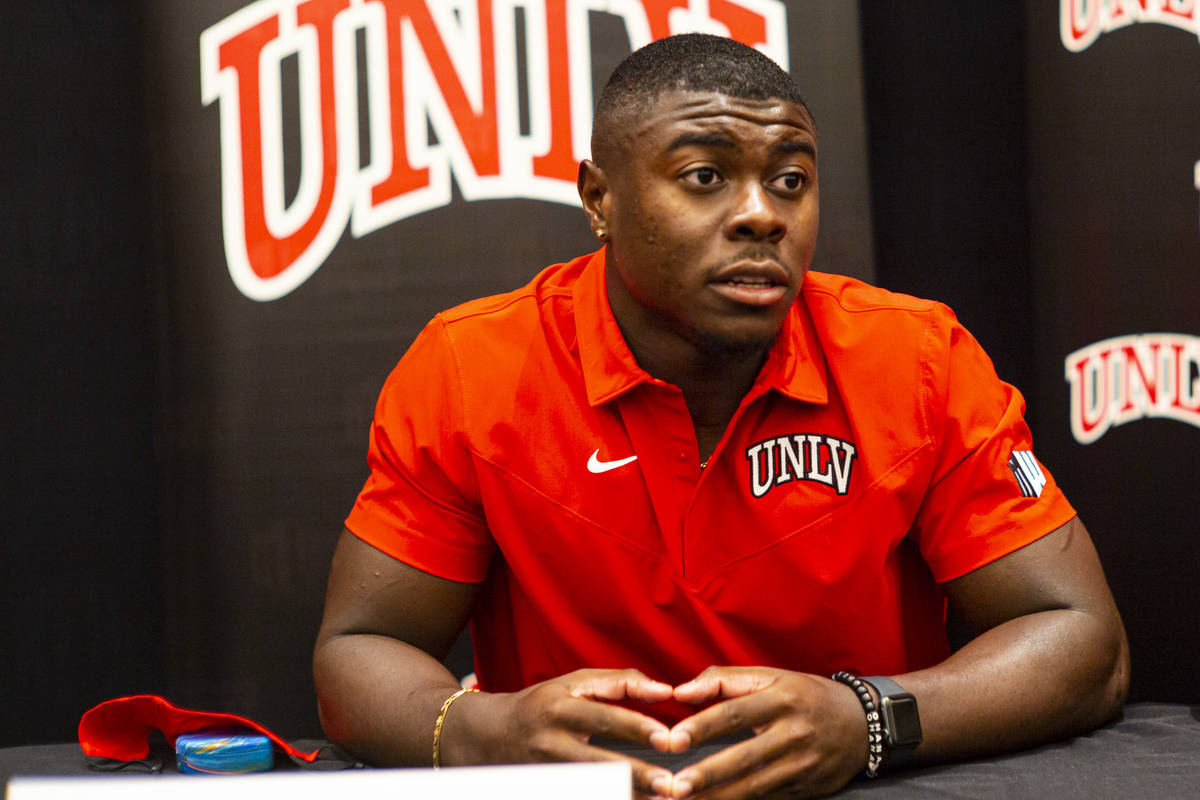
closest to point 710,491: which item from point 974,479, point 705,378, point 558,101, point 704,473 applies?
point 704,473

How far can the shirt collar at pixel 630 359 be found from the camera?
134 centimetres

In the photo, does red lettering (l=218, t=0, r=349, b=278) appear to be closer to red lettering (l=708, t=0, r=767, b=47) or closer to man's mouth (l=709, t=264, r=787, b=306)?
red lettering (l=708, t=0, r=767, b=47)

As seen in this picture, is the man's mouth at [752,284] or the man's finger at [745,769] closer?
the man's finger at [745,769]

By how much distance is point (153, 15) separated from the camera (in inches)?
67.8

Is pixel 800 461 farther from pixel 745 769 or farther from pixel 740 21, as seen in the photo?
pixel 740 21

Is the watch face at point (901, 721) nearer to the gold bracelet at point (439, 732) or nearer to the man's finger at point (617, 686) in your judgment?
the man's finger at point (617, 686)

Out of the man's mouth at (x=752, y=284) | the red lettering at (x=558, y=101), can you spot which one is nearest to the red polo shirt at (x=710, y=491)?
the man's mouth at (x=752, y=284)

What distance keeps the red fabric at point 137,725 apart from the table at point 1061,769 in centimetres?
2

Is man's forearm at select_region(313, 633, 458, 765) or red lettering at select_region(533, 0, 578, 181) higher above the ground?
red lettering at select_region(533, 0, 578, 181)

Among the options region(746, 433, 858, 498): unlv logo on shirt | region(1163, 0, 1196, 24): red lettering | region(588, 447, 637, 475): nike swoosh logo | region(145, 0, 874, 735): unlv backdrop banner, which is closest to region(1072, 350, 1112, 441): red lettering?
region(145, 0, 874, 735): unlv backdrop banner

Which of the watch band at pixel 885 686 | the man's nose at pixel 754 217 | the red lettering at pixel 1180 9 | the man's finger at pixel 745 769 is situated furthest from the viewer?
the red lettering at pixel 1180 9

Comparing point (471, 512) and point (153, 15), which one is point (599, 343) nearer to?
point (471, 512)

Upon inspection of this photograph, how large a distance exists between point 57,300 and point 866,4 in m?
1.36

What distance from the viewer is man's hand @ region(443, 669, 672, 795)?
3.20 feet
